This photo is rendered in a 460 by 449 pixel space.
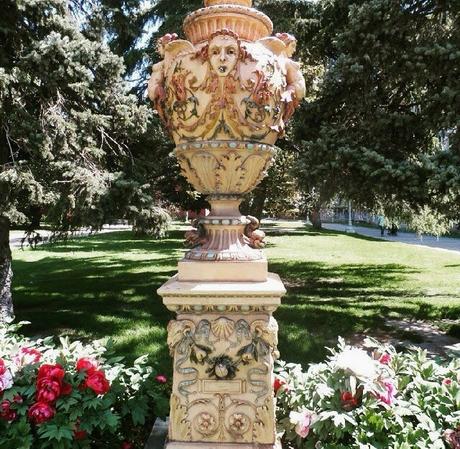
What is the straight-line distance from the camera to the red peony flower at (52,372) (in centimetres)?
269

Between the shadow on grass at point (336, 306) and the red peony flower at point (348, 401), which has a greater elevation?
the red peony flower at point (348, 401)

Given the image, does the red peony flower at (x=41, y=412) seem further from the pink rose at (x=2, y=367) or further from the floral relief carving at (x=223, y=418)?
the floral relief carving at (x=223, y=418)

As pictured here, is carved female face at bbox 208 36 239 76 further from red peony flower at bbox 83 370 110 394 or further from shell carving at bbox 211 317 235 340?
red peony flower at bbox 83 370 110 394

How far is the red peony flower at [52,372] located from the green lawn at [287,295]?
6.74ft

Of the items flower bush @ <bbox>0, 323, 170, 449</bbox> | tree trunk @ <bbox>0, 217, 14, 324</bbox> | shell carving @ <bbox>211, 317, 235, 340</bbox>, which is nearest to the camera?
shell carving @ <bbox>211, 317, 235, 340</bbox>

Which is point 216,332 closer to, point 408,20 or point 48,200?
point 48,200

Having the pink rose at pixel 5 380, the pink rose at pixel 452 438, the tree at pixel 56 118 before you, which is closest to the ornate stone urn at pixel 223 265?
the pink rose at pixel 452 438

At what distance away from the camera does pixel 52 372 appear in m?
2.71

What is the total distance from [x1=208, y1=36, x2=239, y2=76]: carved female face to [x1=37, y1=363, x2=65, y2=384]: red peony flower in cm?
199

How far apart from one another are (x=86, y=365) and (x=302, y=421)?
4.55 feet

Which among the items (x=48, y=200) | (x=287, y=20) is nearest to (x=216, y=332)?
(x=48, y=200)

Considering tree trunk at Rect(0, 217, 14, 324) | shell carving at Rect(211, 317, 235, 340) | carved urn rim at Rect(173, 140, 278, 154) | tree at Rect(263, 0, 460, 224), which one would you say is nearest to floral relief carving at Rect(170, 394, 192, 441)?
shell carving at Rect(211, 317, 235, 340)

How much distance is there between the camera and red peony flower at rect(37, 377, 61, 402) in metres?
2.61

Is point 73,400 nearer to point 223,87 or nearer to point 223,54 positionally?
point 223,87
